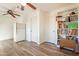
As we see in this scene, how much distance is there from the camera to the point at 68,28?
323 cm

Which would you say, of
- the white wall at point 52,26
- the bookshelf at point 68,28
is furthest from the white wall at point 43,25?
the bookshelf at point 68,28

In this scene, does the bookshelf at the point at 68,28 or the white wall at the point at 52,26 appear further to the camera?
the white wall at the point at 52,26

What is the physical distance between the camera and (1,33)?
2109 mm

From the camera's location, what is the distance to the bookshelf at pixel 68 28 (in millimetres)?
3057

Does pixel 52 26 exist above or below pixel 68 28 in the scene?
above

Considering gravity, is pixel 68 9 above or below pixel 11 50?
above

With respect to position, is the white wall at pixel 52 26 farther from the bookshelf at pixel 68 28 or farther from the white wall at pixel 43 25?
the bookshelf at pixel 68 28

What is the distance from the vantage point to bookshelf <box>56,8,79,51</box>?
10.0 feet

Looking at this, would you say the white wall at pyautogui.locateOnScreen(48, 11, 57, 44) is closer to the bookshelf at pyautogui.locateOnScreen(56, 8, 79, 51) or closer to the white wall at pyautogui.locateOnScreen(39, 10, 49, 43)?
the white wall at pyautogui.locateOnScreen(39, 10, 49, 43)

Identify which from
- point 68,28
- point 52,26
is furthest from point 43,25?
point 68,28

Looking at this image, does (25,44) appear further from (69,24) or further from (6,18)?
(69,24)

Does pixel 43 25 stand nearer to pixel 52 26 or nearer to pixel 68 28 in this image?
pixel 52 26

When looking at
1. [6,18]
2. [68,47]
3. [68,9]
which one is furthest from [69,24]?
[6,18]

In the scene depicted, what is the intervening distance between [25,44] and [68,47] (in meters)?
1.62
